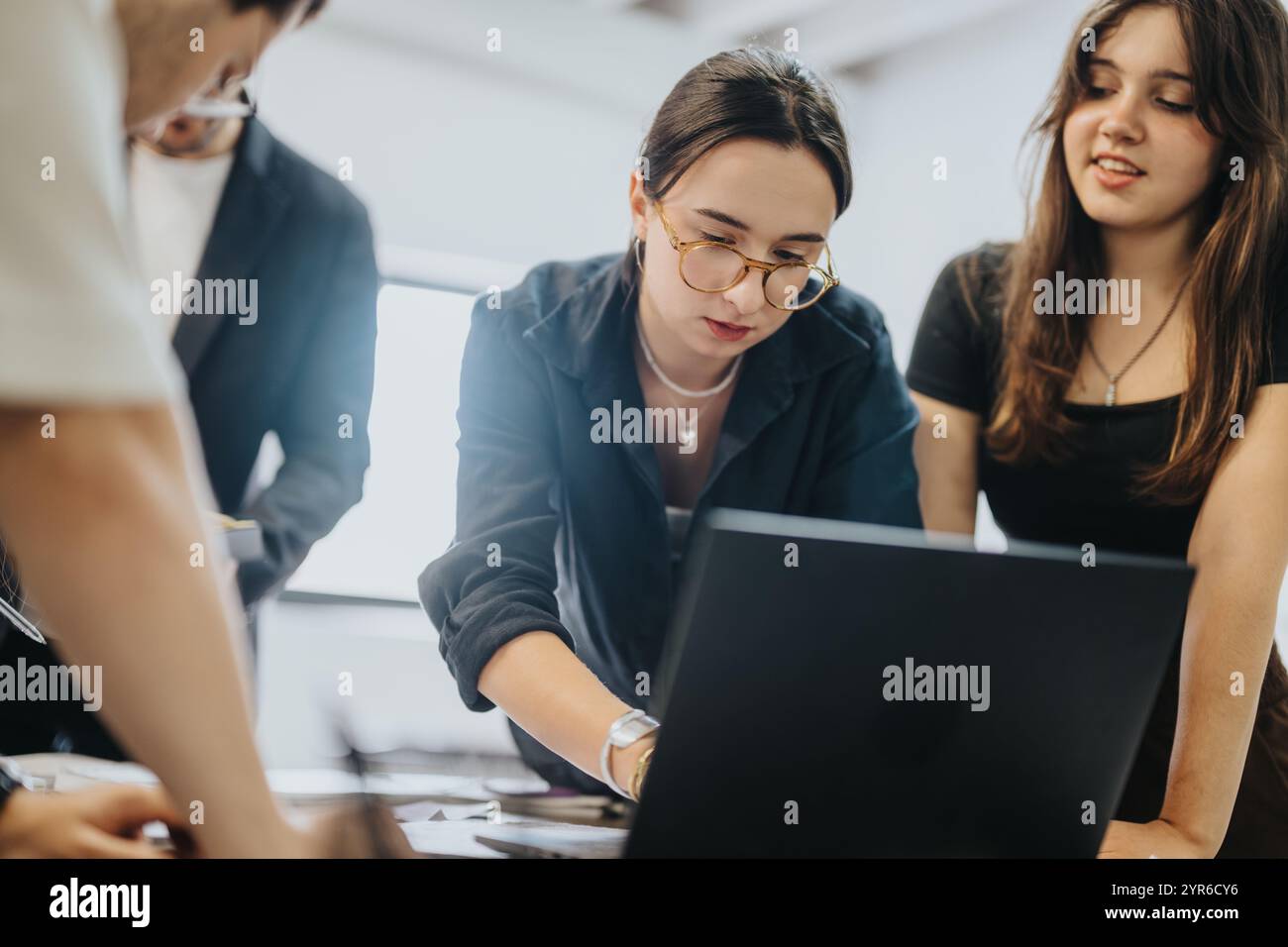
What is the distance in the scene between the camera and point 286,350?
196 centimetres

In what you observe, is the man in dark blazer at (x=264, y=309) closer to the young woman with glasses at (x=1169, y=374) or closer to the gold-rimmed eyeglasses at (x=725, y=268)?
the gold-rimmed eyeglasses at (x=725, y=268)

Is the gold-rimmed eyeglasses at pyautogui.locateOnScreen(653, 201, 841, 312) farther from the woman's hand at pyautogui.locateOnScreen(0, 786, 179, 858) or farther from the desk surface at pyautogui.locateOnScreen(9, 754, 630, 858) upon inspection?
the woman's hand at pyautogui.locateOnScreen(0, 786, 179, 858)

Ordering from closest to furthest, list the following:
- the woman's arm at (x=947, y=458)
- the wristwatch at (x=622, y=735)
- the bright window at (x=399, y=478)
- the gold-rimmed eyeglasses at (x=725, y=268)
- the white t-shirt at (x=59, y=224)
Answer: the white t-shirt at (x=59, y=224) < the wristwatch at (x=622, y=735) < the gold-rimmed eyeglasses at (x=725, y=268) < the woman's arm at (x=947, y=458) < the bright window at (x=399, y=478)

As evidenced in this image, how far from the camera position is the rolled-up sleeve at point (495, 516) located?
1307 millimetres

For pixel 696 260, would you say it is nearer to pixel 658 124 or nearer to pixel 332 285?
pixel 658 124

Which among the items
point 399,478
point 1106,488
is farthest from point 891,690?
point 399,478

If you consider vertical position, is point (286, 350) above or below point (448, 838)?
above

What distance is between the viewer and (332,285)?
2018 millimetres

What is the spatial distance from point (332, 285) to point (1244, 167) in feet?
4.75

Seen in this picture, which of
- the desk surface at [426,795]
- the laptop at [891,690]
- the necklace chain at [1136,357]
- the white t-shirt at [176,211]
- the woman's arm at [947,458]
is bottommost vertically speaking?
the desk surface at [426,795]

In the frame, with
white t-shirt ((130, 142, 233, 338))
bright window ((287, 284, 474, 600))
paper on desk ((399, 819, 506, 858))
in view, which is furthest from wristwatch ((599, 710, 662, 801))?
bright window ((287, 284, 474, 600))

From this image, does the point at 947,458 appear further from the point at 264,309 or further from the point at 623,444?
the point at 264,309

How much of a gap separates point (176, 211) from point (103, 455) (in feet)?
4.91

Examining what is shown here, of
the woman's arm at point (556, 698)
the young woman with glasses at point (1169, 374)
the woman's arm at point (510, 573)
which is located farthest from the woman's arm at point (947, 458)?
the woman's arm at point (556, 698)
